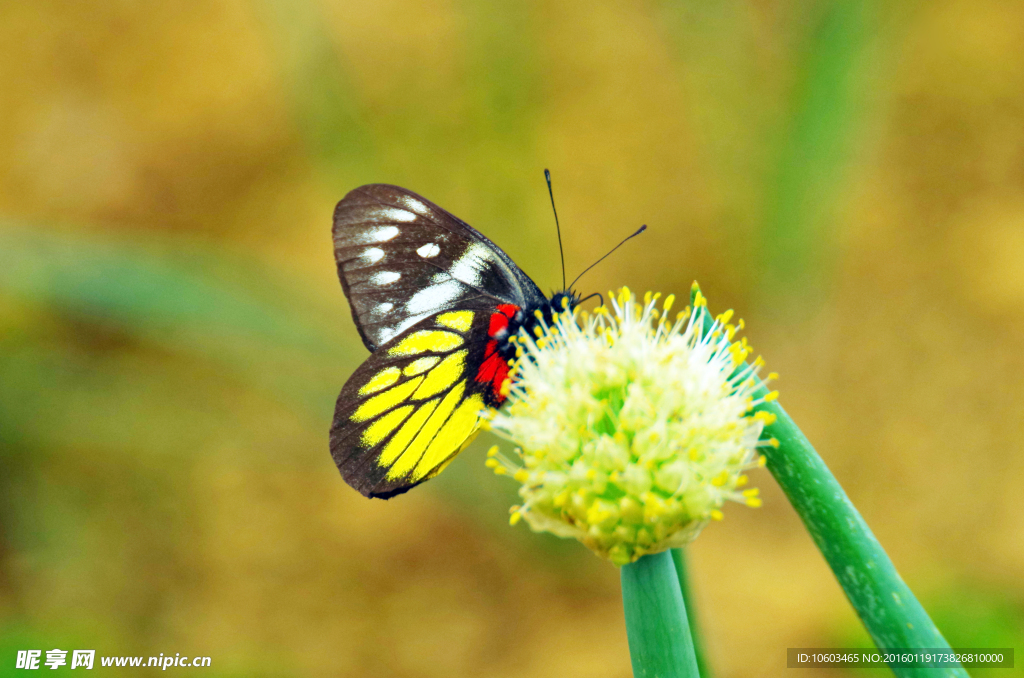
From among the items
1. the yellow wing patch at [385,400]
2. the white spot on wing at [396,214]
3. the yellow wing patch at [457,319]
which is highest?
the white spot on wing at [396,214]

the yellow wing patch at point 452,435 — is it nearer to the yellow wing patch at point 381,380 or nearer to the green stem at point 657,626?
the yellow wing patch at point 381,380

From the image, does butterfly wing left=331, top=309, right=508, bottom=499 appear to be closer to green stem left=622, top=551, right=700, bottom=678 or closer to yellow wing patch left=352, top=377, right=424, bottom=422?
yellow wing patch left=352, top=377, right=424, bottom=422

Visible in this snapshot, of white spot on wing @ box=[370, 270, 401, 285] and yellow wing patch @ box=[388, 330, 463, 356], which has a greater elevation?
white spot on wing @ box=[370, 270, 401, 285]

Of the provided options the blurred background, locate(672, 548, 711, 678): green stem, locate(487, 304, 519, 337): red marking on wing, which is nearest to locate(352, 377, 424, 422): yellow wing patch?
locate(487, 304, 519, 337): red marking on wing

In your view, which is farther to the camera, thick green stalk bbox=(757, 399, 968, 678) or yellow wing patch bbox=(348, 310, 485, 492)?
yellow wing patch bbox=(348, 310, 485, 492)

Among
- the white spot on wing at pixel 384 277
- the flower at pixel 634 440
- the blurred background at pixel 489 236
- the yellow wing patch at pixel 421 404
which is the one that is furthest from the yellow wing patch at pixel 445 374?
the blurred background at pixel 489 236

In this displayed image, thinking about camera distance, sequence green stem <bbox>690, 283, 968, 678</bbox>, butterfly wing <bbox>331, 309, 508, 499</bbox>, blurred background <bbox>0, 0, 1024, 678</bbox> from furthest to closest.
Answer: blurred background <bbox>0, 0, 1024, 678</bbox> → butterfly wing <bbox>331, 309, 508, 499</bbox> → green stem <bbox>690, 283, 968, 678</bbox>

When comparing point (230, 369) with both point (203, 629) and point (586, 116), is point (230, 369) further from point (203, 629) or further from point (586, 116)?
point (586, 116)
